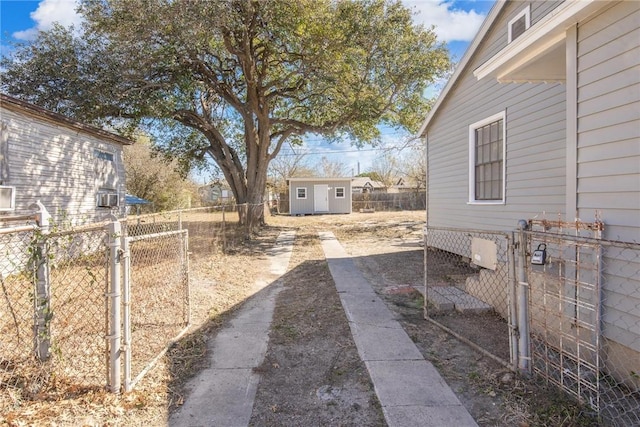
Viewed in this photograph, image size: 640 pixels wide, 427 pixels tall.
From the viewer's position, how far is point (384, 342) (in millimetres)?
3727

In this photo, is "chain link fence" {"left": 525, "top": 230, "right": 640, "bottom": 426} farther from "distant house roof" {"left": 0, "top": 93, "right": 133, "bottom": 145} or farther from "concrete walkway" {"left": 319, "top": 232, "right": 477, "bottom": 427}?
"distant house roof" {"left": 0, "top": 93, "right": 133, "bottom": 145}

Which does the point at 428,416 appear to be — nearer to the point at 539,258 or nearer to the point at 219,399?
the point at 219,399

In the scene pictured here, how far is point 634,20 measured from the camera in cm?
274

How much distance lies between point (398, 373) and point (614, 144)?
2.54 m

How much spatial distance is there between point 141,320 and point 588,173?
4.86m

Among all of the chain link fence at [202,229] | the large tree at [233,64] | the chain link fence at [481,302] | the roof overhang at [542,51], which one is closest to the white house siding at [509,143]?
the chain link fence at [481,302]

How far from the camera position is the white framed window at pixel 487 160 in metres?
6.66

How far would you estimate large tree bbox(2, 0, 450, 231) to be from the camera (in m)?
10.3

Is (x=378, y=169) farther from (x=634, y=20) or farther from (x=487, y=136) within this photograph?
(x=634, y=20)

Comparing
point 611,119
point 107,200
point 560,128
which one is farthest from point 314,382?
point 107,200

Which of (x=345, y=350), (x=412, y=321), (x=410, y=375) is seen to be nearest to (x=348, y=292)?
(x=412, y=321)

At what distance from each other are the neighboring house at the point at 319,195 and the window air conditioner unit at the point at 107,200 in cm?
1712

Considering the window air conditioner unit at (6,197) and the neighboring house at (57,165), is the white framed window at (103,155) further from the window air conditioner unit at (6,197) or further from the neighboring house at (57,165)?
the window air conditioner unit at (6,197)

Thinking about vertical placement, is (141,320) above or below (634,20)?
below
